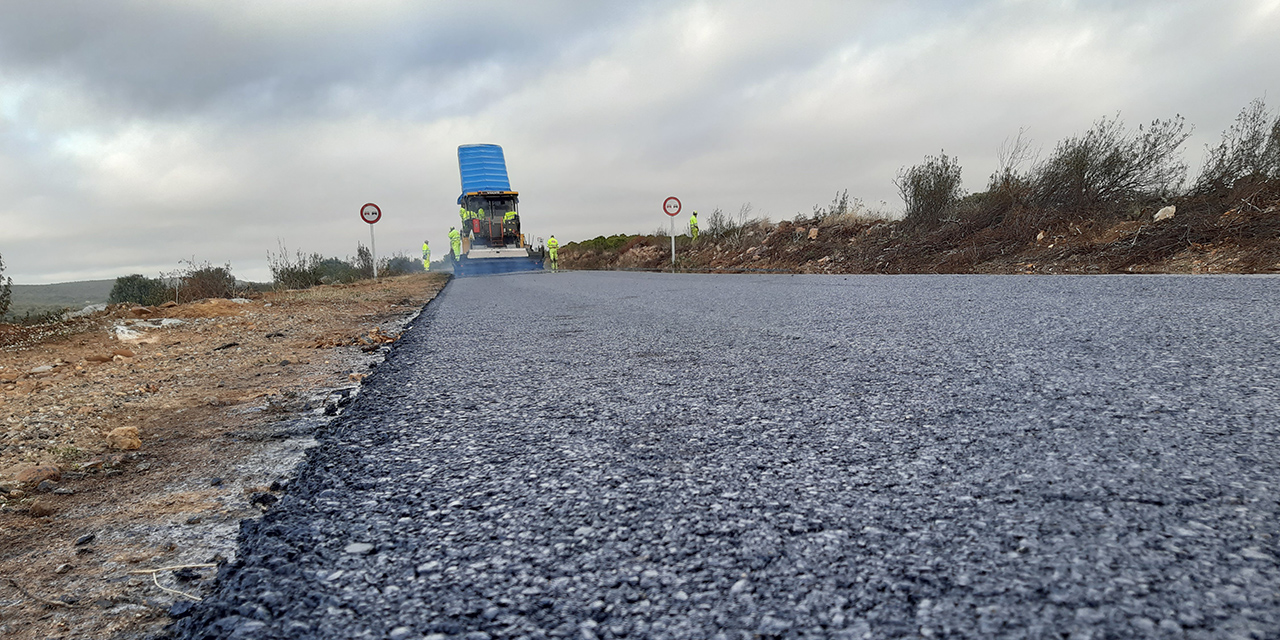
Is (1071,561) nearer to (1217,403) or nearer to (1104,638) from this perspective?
(1104,638)

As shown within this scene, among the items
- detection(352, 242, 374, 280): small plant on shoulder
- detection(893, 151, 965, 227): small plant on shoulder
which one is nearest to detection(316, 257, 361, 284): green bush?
detection(352, 242, 374, 280): small plant on shoulder

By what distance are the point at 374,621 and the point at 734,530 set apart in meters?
0.78

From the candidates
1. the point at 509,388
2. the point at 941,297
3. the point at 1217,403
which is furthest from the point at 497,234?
the point at 1217,403

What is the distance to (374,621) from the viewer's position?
122 centimetres

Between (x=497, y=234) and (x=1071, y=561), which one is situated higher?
(x=497, y=234)

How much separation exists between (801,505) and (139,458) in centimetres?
279

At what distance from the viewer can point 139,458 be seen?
271 centimetres

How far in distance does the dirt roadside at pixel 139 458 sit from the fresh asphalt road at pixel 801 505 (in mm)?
233

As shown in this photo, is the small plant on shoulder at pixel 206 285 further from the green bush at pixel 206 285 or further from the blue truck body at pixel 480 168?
the blue truck body at pixel 480 168

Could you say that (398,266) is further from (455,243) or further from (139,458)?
(139,458)

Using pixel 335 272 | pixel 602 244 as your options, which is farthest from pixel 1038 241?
pixel 602 244

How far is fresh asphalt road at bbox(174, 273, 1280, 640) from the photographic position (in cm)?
117

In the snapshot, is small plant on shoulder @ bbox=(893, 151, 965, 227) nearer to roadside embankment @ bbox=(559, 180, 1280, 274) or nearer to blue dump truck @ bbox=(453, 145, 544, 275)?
roadside embankment @ bbox=(559, 180, 1280, 274)

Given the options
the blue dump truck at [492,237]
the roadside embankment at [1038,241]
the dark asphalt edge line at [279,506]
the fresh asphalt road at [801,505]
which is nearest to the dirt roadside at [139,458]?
the dark asphalt edge line at [279,506]
